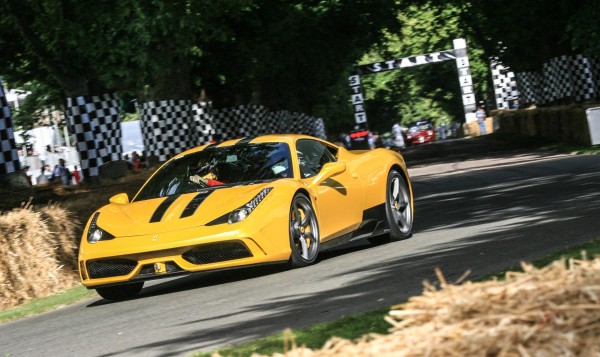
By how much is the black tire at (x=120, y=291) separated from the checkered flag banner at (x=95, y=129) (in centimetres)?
1361

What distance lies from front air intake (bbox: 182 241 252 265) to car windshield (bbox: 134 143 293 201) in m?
1.06

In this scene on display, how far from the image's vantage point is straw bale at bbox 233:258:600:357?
11.7ft

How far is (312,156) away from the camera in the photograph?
39.1 ft

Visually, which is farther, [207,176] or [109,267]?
[207,176]

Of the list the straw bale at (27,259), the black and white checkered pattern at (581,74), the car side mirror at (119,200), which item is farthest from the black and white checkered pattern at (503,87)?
the car side mirror at (119,200)

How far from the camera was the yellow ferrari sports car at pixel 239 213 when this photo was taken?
1005cm

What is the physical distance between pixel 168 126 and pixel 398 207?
17559mm

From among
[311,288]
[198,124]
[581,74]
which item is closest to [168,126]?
[198,124]

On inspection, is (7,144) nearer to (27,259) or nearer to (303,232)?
(27,259)

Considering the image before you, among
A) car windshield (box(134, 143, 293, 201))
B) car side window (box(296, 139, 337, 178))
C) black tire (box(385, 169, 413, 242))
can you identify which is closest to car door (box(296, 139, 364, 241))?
car side window (box(296, 139, 337, 178))

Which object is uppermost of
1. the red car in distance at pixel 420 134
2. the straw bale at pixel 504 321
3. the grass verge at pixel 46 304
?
the straw bale at pixel 504 321

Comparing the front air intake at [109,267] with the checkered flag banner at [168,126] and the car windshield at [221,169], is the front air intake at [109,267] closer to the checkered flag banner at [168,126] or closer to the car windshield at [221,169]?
the car windshield at [221,169]

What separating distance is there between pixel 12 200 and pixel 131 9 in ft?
18.7

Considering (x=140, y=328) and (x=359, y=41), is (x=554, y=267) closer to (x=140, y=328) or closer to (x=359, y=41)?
(x=140, y=328)
